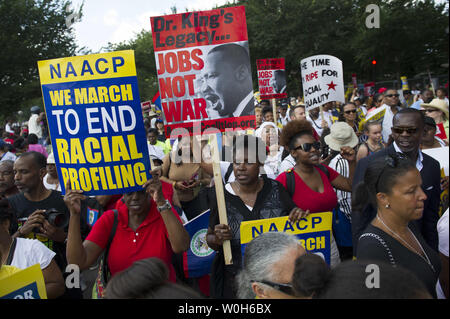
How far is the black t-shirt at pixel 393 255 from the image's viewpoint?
2.56 meters

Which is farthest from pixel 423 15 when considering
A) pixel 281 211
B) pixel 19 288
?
pixel 19 288

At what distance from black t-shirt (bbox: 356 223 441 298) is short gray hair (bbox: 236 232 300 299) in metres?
0.43

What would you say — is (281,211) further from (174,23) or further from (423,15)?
(423,15)

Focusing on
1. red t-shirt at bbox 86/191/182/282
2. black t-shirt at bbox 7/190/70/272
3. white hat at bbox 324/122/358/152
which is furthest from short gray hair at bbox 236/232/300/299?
white hat at bbox 324/122/358/152

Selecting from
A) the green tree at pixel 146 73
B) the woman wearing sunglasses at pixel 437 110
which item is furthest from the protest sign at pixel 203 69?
the green tree at pixel 146 73

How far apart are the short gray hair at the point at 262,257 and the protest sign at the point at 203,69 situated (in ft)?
5.43

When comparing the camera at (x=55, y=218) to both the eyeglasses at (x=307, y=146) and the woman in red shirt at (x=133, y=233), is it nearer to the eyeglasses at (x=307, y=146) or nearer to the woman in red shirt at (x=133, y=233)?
the woman in red shirt at (x=133, y=233)

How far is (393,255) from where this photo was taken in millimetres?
2578

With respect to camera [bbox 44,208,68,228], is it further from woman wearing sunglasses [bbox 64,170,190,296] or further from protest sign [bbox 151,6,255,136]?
protest sign [bbox 151,6,255,136]

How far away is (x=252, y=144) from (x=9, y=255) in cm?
200

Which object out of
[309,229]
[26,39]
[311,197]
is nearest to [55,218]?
[309,229]

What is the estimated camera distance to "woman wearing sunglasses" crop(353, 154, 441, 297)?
2584 mm

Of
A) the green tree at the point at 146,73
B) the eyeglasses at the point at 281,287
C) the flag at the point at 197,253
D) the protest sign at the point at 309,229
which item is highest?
the green tree at the point at 146,73
